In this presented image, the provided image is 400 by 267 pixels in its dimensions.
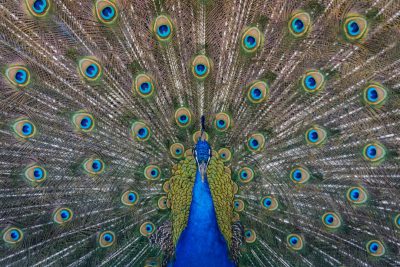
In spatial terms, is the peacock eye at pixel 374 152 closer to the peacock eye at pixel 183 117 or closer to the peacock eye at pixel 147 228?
the peacock eye at pixel 183 117

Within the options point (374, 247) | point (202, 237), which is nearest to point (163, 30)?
point (202, 237)

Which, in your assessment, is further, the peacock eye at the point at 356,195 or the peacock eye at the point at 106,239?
the peacock eye at the point at 106,239

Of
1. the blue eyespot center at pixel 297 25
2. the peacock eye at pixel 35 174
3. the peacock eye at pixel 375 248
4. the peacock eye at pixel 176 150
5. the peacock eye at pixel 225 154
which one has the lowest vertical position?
the peacock eye at pixel 375 248

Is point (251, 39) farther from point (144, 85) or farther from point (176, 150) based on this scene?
point (176, 150)

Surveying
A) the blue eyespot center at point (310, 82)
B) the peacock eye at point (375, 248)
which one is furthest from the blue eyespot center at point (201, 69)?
the peacock eye at point (375, 248)

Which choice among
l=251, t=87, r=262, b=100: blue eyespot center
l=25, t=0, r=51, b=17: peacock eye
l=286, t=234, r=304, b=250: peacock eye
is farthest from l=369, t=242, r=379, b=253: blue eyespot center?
l=25, t=0, r=51, b=17: peacock eye

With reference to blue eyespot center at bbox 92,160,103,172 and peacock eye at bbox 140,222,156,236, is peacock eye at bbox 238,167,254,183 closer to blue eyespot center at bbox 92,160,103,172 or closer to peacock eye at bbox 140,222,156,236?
peacock eye at bbox 140,222,156,236
